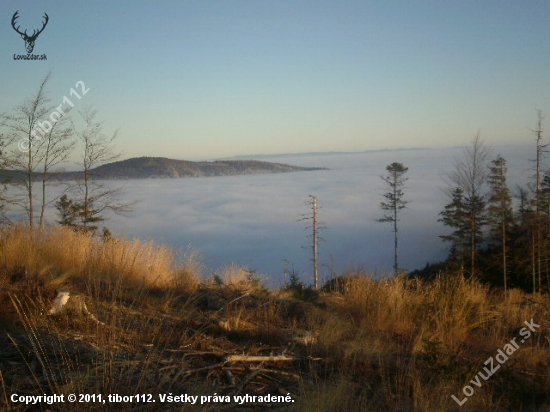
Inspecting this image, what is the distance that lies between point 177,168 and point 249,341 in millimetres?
79686

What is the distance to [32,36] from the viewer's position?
11.9 meters

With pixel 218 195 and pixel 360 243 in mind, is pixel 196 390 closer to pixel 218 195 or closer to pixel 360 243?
pixel 360 243

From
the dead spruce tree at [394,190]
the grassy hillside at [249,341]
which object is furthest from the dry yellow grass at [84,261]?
the dead spruce tree at [394,190]

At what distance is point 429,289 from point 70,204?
2062cm

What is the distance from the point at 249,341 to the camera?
523 centimetres

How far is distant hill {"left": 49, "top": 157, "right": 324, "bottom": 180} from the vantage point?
22.4 m

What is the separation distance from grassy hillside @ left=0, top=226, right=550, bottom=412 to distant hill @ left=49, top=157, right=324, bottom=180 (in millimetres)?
14276

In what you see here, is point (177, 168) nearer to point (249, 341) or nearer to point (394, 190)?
point (394, 190)

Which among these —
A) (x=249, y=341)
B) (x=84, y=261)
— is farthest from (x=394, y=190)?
(x=249, y=341)

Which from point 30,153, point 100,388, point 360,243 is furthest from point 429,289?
point 360,243

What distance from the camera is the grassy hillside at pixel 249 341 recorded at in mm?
3580

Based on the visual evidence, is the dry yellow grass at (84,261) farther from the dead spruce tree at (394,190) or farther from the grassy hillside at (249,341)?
the dead spruce tree at (394,190)

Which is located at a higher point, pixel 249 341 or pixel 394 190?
pixel 394 190

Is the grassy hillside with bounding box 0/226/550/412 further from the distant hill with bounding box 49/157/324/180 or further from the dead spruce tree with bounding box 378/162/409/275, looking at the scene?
the dead spruce tree with bounding box 378/162/409/275
